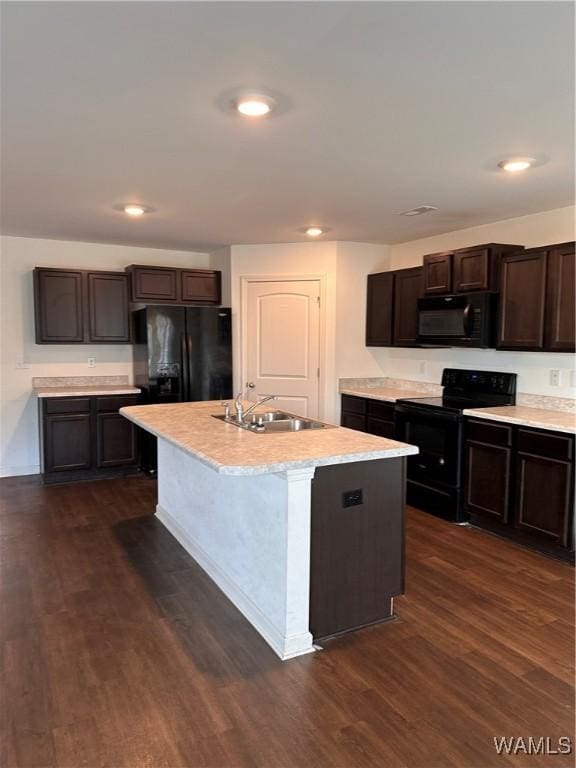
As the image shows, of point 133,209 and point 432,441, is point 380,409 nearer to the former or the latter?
point 432,441

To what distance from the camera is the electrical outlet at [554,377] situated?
3920mm

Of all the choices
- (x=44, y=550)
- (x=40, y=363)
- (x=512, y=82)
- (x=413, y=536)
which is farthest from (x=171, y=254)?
(x=512, y=82)

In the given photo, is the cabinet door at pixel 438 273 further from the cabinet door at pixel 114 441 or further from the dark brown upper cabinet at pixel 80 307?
the cabinet door at pixel 114 441

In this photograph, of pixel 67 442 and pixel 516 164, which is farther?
pixel 67 442

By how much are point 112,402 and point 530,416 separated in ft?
12.2

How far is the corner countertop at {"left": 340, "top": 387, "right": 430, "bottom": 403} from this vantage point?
480 centimetres

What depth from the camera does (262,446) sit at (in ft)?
8.38

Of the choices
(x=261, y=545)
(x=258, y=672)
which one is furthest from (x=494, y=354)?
(x=258, y=672)

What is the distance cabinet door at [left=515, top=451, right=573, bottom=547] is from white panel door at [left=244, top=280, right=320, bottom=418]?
2388 millimetres

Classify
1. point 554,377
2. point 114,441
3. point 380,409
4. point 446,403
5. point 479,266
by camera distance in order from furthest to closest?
point 114,441 < point 380,409 < point 446,403 < point 479,266 < point 554,377

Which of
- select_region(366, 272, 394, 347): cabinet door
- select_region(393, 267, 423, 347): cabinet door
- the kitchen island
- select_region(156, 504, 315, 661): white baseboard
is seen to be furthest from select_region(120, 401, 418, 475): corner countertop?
select_region(366, 272, 394, 347): cabinet door

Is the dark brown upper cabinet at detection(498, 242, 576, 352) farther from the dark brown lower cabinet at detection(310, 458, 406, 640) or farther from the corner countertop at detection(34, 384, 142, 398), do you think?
the corner countertop at detection(34, 384, 142, 398)

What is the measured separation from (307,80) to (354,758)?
2.40 metres

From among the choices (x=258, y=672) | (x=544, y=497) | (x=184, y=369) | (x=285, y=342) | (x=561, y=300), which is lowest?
(x=258, y=672)
